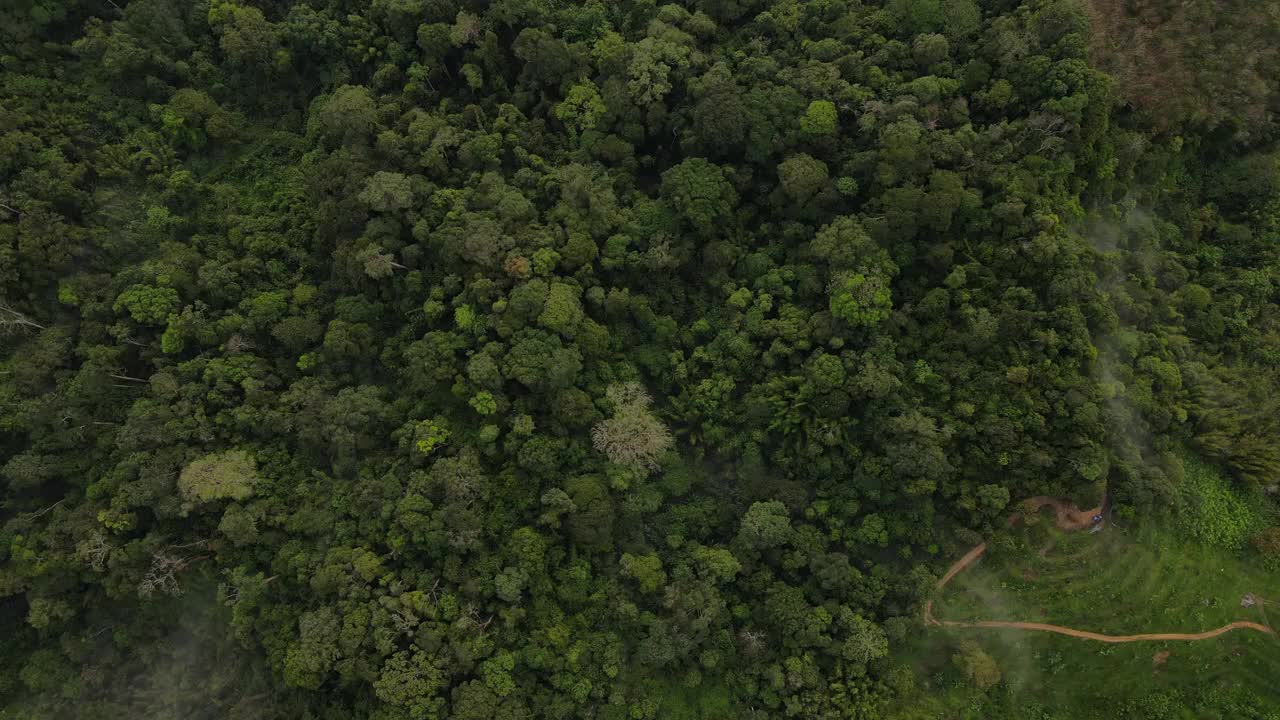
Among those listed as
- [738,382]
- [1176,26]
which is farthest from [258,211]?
[1176,26]

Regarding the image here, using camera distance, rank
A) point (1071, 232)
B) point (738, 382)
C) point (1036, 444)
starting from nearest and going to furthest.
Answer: point (1036, 444), point (1071, 232), point (738, 382)

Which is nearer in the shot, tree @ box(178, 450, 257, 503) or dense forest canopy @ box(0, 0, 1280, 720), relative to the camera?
dense forest canopy @ box(0, 0, 1280, 720)

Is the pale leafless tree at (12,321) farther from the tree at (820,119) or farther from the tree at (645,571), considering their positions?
the tree at (820,119)

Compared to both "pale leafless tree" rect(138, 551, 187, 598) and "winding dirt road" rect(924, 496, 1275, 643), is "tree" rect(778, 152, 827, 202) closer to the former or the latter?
"winding dirt road" rect(924, 496, 1275, 643)

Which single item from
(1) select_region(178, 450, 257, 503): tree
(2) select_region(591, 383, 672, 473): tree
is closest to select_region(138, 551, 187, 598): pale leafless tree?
(1) select_region(178, 450, 257, 503): tree

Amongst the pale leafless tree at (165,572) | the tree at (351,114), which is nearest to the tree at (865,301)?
the tree at (351,114)

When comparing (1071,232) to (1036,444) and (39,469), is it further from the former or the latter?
(39,469)

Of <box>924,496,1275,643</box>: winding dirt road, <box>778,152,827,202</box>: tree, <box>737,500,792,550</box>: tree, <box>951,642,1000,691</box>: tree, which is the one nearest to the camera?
<box>951,642,1000,691</box>: tree
